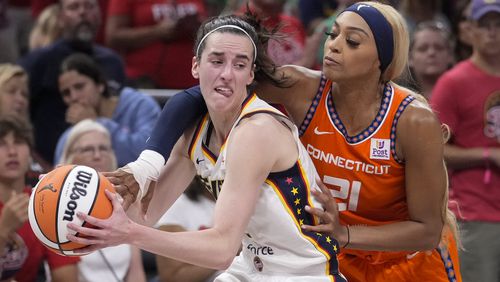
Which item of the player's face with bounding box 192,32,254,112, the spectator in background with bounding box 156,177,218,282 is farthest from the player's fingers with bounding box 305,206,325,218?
the spectator in background with bounding box 156,177,218,282

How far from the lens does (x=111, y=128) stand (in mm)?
6129

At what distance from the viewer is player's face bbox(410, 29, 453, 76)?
6805 millimetres

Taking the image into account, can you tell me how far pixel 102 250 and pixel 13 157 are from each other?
2.21 ft

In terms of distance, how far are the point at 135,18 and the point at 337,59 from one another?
366cm

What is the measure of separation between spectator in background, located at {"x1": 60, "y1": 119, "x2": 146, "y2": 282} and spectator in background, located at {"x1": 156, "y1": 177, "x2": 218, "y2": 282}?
0.15m

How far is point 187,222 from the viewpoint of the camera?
552cm

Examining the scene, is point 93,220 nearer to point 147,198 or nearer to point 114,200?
point 114,200

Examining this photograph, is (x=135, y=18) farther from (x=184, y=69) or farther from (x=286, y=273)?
(x=286, y=273)

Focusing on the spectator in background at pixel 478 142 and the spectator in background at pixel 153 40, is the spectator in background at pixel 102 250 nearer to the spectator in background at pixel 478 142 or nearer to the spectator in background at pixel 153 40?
the spectator in background at pixel 153 40

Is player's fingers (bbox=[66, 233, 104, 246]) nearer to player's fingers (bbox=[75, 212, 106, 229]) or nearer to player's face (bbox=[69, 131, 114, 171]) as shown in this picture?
player's fingers (bbox=[75, 212, 106, 229])

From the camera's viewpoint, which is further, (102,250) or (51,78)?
(51,78)

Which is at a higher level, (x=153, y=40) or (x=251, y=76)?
(x=251, y=76)

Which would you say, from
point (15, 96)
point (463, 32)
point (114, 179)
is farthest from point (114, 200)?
point (463, 32)

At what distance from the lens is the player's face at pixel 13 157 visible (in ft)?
17.3
